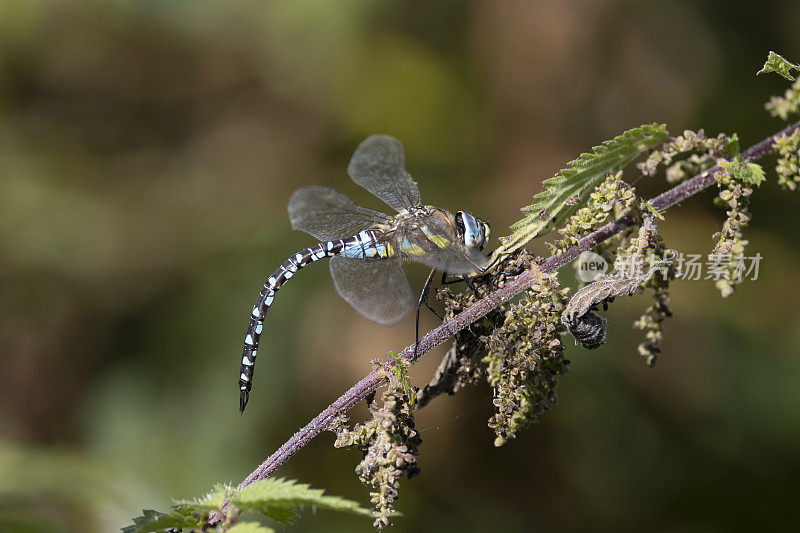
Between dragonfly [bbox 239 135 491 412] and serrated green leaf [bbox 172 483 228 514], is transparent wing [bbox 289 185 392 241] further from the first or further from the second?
serrated green leaf [bbox 172 483 228 514]

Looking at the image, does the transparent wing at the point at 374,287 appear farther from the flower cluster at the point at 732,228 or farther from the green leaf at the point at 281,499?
the flower cluster at the point at 732,228

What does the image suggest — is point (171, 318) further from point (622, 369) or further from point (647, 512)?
point (647, 512)

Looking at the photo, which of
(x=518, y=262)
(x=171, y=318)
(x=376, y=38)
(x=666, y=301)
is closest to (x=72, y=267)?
(x=171, y=318)

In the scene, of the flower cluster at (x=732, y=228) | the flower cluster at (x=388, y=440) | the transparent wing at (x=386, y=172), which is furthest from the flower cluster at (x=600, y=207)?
the transparent wing at (x=386, y=172)

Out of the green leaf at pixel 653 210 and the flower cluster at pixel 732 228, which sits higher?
the green leaf at pixel 653 210

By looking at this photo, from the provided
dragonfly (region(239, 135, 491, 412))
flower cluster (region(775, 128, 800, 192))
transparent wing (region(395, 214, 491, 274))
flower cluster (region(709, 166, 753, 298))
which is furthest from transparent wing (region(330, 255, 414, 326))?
flower cluster (region(775, 128, 800, 192))

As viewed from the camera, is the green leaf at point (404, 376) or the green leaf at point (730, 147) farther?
the green leaf at point (730, 147)
